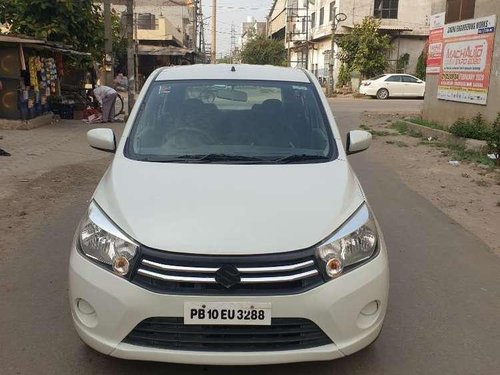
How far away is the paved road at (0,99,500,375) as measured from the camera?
3.29m

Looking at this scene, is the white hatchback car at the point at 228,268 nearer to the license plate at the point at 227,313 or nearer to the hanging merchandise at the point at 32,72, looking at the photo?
the license plate at the point at 227,313

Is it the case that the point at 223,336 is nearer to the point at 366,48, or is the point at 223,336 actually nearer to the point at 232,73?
the point at 232,73

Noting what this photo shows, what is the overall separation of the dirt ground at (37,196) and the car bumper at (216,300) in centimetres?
257

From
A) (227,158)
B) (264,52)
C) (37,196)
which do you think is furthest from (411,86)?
(227,158)

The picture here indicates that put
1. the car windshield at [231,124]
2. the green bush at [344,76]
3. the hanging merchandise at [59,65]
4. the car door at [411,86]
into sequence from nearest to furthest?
the car windshield at [231,124]
the hanging merchandise at [59,65]
the car door at [411,86]
the green bush at [344,76]

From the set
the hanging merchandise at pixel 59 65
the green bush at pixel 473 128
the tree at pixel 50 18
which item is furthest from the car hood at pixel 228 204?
the hanging merchandise at pixel 59 65

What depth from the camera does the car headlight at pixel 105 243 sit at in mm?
2836

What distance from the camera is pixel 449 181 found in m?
8.88

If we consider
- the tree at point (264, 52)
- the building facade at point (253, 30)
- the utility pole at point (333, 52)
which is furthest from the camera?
the building facade at point (253, 30)

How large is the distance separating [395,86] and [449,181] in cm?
2475

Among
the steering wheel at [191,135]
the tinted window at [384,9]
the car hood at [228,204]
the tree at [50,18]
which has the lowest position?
the car hood at [228,204]

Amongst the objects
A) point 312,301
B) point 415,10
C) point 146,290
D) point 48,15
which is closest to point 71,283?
point 146,290

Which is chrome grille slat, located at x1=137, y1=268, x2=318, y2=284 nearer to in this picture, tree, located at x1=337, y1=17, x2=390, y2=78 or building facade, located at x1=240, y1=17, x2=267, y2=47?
tree, located at x1=337, y1=17, x2=390, y2=78

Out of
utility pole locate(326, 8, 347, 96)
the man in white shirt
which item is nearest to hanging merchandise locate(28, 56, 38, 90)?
the man in white shirt
